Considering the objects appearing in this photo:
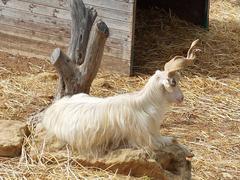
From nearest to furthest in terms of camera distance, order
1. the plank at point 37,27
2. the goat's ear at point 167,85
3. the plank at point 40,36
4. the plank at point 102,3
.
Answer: the goat's ear at point 167,85
the plank at point 102,3
the plank at point 40,36
the plank at point 37,27

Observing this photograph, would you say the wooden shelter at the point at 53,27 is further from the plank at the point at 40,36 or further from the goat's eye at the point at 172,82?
the goat's eye at the point at 172,82

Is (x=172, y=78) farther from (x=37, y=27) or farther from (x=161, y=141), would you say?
(x=37, y=27)

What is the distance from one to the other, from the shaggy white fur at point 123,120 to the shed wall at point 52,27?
3.32m

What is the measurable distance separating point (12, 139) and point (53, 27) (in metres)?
3.66

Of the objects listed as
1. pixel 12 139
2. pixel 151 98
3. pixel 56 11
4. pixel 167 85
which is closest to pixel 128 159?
pixel 151 98

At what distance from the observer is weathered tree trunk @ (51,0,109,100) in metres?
5.22

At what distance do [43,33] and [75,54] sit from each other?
8.78 feet

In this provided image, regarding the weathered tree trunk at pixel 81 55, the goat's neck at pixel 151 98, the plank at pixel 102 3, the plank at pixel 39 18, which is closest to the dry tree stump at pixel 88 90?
the weathered tree trunk at pixel 81 55

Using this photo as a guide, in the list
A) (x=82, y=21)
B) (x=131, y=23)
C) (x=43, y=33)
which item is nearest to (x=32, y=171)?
(x=82, y=21)

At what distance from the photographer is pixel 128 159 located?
4184mm

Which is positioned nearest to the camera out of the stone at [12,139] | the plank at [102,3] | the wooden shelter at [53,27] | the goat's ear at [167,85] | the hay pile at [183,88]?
the goat's ear at [167,85]

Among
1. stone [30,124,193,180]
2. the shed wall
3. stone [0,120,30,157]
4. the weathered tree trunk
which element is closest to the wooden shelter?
the shed wall

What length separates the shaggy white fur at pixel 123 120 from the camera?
4.19 metres

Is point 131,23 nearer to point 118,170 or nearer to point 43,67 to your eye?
point 43,67
